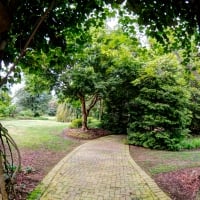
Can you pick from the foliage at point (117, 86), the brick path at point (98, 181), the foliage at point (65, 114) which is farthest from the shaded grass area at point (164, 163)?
the foliage at point (65, 114)

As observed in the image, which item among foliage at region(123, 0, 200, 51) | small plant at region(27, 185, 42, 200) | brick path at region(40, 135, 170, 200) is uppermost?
foliage at region(123, 0, 200, 51)

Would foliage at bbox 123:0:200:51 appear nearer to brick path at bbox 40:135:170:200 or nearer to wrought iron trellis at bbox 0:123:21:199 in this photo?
wrought iron trellis at bbox 0:123:21:199

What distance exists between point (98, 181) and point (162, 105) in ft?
25.3

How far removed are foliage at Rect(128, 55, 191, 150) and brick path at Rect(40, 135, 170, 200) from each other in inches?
164

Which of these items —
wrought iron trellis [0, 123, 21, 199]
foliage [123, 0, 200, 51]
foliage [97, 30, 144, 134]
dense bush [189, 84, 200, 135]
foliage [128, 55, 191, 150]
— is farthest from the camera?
dense bush [189, 84, 200, 135]

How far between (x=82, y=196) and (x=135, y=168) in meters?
3.25

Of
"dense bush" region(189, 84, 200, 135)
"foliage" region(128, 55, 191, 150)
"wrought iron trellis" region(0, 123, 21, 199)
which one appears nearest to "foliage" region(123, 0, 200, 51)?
"wrought iron trellis" region(0, 123, 21, 199)

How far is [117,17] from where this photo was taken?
624cm

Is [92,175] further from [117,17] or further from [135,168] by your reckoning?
[117,17]

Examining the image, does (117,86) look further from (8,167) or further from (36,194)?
(8,167)

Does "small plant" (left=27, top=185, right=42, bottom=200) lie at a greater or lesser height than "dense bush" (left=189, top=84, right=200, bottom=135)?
lesser

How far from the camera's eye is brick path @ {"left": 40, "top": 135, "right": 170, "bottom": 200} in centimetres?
582

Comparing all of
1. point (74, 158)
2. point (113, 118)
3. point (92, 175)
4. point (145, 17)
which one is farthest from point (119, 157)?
point (113, 118)

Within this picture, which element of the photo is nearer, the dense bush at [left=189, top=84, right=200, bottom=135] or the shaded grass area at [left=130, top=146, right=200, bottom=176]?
the shaded grass area at [left=130, top=146, right=200, bottom=176]
